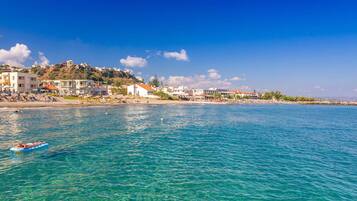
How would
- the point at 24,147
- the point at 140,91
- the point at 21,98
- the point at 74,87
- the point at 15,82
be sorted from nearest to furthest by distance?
the point at 24,147 < the point at 21,98 < the point at 15,82 < the point at 74,87 < the point at 140,91

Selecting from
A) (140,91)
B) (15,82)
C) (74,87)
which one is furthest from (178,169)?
(140,91)

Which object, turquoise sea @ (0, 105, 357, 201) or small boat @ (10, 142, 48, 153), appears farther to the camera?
small boat @ (10, 142, 48, 153)

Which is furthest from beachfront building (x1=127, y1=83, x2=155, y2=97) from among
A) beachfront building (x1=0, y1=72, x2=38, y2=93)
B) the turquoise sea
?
the turquoise sea

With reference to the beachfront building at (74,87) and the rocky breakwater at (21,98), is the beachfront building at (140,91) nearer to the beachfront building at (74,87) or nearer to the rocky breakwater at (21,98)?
the beachfront building at (74,87)

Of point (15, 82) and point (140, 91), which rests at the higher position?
point (15, 82)

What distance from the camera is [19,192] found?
1794 cm

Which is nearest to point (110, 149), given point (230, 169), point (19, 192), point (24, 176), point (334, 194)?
point (24, 176)

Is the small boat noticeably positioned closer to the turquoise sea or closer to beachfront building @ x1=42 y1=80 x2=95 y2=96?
the turquoise sea

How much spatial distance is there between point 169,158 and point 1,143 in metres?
23.3

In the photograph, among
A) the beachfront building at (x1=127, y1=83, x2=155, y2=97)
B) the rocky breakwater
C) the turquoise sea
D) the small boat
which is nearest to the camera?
the turquoise sea

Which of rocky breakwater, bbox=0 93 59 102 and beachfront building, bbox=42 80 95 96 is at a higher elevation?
beachfront building, bbox=42 80 95 96

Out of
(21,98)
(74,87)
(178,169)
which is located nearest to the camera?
(178,169)

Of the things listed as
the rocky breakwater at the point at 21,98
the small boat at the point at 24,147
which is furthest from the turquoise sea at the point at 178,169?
the rocky breakwater at the point at 21,98

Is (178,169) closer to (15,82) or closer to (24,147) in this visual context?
(24,147)
